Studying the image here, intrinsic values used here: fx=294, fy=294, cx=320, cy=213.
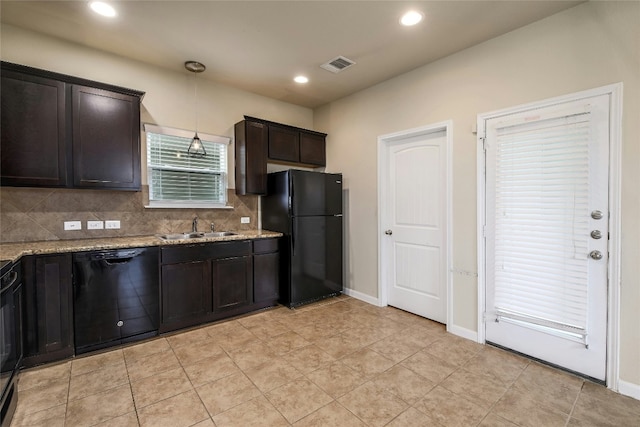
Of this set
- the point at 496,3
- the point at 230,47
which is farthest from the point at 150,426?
the point at 496,3

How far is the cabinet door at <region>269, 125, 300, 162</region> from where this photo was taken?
3.94 m

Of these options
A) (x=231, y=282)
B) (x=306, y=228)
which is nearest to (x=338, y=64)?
(x=306, y=228)

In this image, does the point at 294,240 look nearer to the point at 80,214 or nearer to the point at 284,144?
the point at 284,144

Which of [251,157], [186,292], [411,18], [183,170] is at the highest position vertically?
[411,18]

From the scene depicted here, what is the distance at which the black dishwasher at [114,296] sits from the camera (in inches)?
97.8

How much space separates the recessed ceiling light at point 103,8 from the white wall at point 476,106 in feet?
8.99

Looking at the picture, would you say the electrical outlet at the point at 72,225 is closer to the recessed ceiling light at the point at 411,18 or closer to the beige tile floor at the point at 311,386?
the beige tile floor at the point at 311,386

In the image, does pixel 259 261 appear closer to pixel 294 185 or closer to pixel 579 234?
pixel 294 185

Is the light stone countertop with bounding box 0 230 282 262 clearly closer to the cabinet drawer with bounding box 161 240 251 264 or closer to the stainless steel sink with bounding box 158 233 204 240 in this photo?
the cabinet drawer with bounding box 161 240 251 264

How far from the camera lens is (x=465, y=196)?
291 centimetres

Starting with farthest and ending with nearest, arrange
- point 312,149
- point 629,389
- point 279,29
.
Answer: point 312,149
point 279,29
point 629,389

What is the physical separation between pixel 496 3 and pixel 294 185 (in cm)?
249

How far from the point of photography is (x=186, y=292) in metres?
3.00

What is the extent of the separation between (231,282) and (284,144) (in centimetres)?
195
